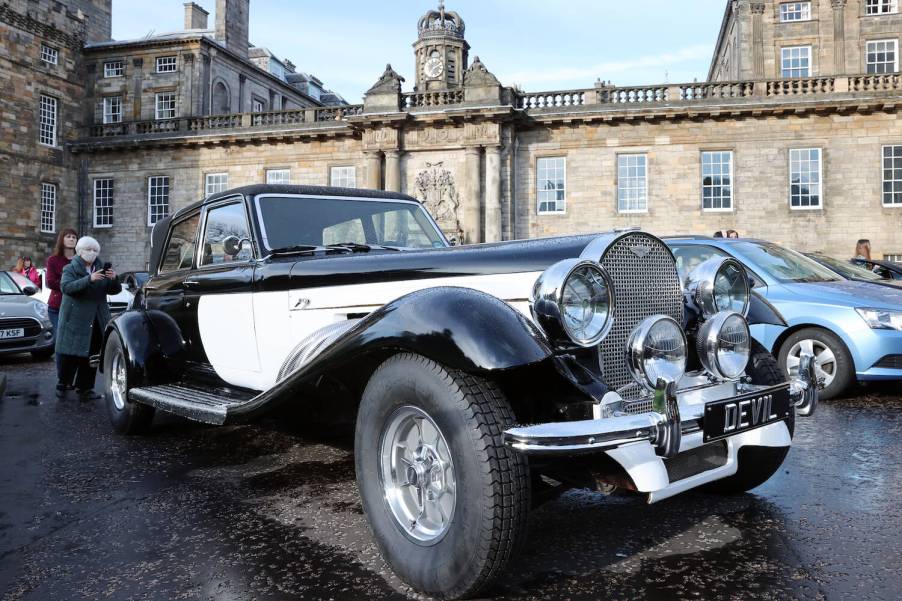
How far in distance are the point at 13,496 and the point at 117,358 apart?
6.55 feet

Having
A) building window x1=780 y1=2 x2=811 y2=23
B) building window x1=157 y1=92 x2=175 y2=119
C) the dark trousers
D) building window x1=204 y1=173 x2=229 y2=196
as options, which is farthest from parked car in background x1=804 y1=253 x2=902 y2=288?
building window x1=157 y1=92 x2=175 y2=119

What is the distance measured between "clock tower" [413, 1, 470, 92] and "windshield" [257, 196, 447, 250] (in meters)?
26.9

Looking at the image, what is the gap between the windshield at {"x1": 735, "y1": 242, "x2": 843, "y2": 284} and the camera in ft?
23.5

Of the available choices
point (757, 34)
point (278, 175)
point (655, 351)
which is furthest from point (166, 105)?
point (655, 351)

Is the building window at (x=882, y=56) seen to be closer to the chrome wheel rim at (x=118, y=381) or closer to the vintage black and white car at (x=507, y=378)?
the vintage black and white car at (x=507, y=378)

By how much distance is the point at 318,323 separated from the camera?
12.2 ft

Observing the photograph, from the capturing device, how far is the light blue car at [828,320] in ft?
21.2

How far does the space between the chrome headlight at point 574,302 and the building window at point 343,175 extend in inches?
1049

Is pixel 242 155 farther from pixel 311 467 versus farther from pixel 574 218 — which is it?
pixel 311 467

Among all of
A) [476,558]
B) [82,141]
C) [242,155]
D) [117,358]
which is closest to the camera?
[476,558]

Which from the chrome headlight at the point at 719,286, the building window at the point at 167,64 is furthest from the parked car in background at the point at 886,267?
the building window at the point at 167,64

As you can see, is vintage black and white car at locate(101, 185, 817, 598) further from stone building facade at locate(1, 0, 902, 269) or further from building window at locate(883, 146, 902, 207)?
building window at locate(883, 146, 902, 207)

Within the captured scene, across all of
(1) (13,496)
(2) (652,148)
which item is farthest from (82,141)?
(1) (13,496)

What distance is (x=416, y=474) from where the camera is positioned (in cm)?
279
